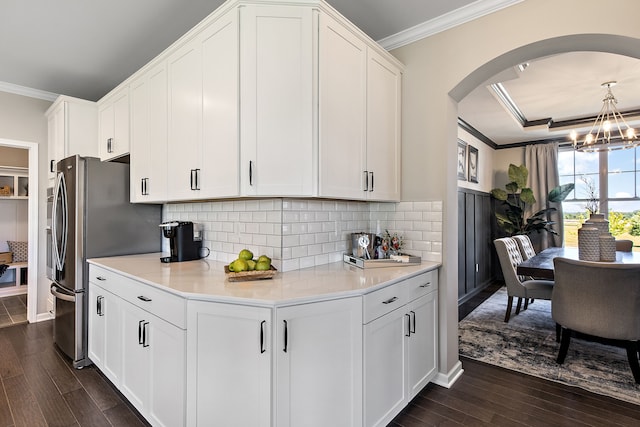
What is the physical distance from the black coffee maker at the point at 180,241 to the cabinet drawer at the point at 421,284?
1666mm

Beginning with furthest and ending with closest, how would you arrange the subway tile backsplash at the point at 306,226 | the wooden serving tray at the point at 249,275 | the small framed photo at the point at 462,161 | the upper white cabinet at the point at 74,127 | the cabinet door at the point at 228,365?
the small framed photo at the point at 462,161 → the upper white cabinet at the point at 74,127 → the subway tile backsplash at the point at 306,226 → the wooden serving tray at the point at 249,275 → the cabinet door at the point at 228,365

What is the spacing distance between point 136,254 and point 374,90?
8.16 ft

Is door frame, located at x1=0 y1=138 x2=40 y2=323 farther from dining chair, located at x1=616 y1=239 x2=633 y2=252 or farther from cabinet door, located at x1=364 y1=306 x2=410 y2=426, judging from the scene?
dining chair, located at x1=616 y1=239 x2=633 y2=252

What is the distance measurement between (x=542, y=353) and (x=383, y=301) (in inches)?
83.4

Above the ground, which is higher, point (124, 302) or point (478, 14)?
point (478, 14)

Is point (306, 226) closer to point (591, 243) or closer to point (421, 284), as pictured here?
point (421, 284)

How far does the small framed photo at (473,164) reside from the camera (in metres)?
4.96

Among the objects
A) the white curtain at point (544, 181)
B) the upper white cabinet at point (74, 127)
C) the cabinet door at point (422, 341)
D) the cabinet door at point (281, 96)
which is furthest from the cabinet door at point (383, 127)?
the white curtain at point (544, 181)

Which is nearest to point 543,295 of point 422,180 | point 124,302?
point 422,180

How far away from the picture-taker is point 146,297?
5.98 feet

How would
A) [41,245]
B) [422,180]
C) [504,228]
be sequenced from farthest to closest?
[504,228] < [41,245] < [422,180]

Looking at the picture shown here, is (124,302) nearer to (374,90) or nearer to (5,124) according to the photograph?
(374,90)

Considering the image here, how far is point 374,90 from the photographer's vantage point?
2.25 m

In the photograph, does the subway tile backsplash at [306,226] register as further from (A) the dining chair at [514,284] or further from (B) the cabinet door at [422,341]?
(A) the dining chair at [514,284]
